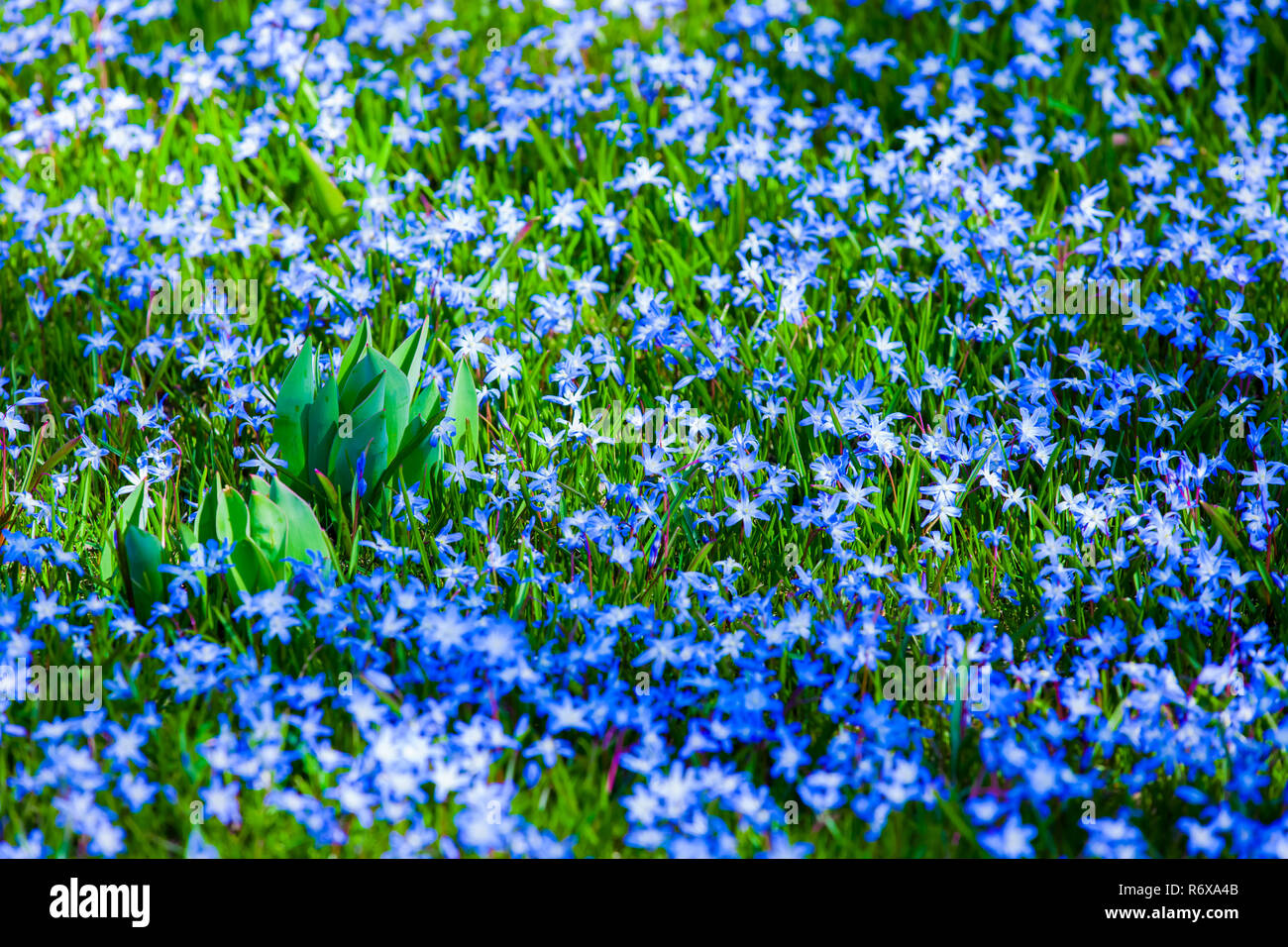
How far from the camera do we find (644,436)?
12.0 feet

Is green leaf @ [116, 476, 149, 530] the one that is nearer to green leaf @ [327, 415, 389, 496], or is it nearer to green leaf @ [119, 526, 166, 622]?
green leaf @ [119, 526, 166, 622]

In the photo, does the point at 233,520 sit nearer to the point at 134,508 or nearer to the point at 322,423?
the point at 134,508

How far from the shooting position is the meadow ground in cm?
257

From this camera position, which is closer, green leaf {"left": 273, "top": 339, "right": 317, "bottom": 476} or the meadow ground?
the meadow ground

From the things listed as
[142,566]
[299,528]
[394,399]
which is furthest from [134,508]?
[394,399]

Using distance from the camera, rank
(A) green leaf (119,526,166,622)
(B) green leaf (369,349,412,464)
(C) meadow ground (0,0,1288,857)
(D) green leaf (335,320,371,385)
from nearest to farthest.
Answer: (C) meadow ground (0,0,1288,857)
(A) green leaf (119,526,166,622)
(B) green leaf (369,349,412,464)
(D) green leaf (335,320,371,385)

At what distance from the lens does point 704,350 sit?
3.93 meters

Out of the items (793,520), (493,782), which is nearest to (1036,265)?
(793,520)

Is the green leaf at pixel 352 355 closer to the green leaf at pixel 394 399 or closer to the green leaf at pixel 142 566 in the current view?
the green leaf at pixel 394 399

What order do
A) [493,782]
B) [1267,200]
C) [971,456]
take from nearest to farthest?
1. [493,782]
2. [971,456]
3. [1267,200]

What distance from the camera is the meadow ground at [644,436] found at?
2570 mm

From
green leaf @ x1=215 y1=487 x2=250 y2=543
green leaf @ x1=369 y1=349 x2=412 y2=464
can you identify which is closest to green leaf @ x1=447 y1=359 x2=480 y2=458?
green leaf @ x1=369 y1=349 x2=412 y2=464
